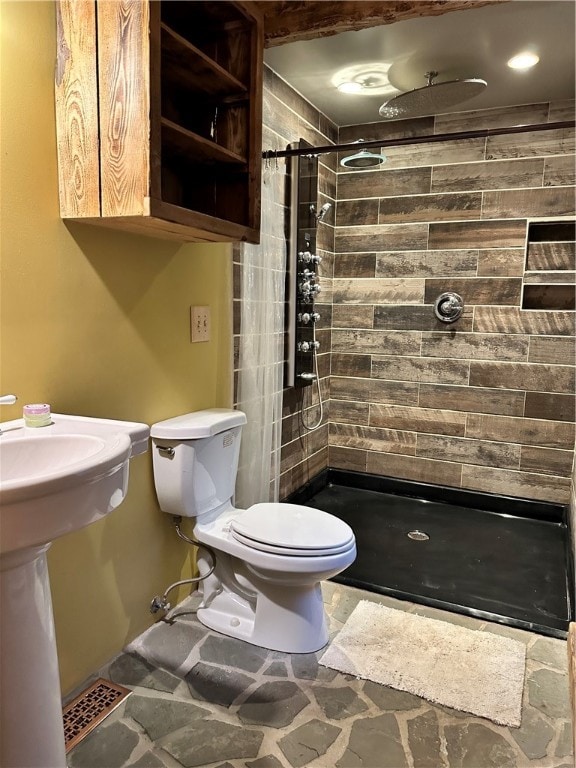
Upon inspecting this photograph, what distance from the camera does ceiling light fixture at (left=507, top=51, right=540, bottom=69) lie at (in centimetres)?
249

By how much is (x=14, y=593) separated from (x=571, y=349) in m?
3.03

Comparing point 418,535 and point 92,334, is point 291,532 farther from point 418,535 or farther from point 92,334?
point 418,535

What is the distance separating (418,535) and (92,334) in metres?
2.14

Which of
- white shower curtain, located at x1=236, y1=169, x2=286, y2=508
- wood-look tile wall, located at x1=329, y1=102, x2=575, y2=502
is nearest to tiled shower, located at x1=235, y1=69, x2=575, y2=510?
wood-look tile wall, located at x1=329, y1=102, x2=575, y2=502

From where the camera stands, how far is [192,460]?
A: 6.41ft

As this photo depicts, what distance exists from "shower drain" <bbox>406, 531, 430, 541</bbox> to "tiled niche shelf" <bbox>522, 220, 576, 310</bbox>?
57.3 inches

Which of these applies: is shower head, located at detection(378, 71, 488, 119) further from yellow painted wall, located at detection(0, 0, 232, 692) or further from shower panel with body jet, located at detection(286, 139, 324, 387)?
yellow painted wall, located at detection(0, 0, 232, 692)

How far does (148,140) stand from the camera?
1411mm

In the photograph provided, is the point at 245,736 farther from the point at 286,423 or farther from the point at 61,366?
the point at 286,423

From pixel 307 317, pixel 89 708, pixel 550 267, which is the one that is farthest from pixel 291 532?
pixel 550 267

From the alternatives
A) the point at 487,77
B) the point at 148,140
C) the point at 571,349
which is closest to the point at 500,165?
the point at 487,77

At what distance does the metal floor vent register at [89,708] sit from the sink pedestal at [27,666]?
0.31 metres

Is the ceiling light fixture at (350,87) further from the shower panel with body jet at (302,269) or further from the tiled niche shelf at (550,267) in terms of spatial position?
the tiled niche shelf at (550,267)

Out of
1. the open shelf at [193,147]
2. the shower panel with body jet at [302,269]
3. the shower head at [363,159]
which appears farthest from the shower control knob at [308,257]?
the open shelf at [193,147]
